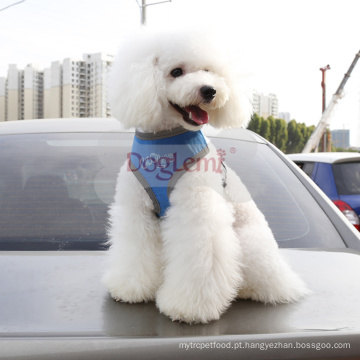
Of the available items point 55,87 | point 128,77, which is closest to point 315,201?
point 128,77

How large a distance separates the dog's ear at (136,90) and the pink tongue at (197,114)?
92mm

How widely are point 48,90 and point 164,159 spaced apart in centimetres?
5319

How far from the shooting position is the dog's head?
123 cm

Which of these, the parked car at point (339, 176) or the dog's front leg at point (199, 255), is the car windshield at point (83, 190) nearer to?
the dog's front leg at point (199, 255)

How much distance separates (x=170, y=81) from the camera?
1291mm

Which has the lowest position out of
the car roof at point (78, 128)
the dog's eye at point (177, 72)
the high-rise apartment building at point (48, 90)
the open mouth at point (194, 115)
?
the open mouth at point (194, 115)

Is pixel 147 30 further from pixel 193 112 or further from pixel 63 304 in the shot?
pixel 63 304

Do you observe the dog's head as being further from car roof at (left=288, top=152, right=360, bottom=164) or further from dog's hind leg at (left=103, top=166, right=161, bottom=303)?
car roof at (left=288, top=152, right=360, bottom=164)

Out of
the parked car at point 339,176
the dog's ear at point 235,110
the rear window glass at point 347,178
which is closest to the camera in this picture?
the dog's ear at point 235,110

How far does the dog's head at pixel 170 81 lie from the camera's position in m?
1.23

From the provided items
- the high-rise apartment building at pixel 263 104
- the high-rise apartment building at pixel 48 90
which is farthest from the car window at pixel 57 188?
the high-rise apartment building at pixel 48 90

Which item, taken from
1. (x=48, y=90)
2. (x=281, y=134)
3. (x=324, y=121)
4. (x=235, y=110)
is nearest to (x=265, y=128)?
(x=281, y=134)

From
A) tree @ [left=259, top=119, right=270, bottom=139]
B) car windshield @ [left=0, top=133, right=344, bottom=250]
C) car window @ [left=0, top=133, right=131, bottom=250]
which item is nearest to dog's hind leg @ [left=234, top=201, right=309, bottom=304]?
car windshield @ [left=0, top=133, right=344, bottom=250]

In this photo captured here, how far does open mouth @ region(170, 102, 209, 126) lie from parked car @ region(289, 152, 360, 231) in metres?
3.74
